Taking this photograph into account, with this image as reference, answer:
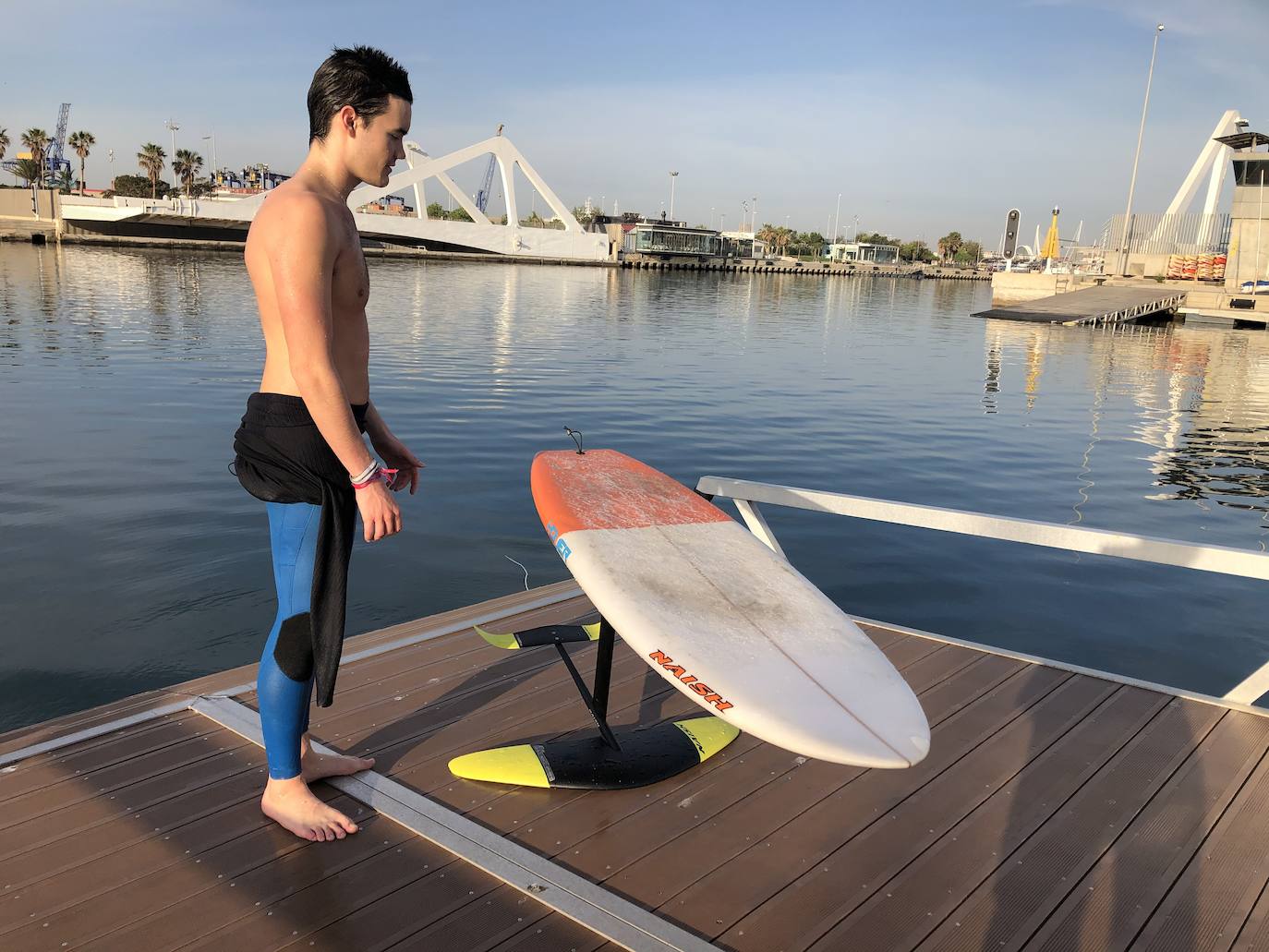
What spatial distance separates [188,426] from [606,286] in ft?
152

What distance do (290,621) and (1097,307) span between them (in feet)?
143

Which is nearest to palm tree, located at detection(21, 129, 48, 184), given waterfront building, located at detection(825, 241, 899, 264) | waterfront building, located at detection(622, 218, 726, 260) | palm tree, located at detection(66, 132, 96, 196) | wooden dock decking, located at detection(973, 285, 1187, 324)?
palm tree, located at detection(66, 132, 96, 196)

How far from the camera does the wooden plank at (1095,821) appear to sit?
91.0 inches

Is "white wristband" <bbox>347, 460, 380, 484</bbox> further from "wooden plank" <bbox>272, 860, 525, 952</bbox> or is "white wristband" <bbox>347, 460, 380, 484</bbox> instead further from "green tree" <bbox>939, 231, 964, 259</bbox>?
"green tree" <bbox>939, 231, 964, 259</bbox>

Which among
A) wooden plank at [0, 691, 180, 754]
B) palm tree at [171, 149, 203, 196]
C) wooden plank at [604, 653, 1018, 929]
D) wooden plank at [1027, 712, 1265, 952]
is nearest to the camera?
wooden plank at [1027, 712, 1265, 952]

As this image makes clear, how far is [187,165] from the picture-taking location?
293ft

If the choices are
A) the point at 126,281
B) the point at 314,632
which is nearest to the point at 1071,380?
the point at 314,632

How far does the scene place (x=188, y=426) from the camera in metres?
11.6

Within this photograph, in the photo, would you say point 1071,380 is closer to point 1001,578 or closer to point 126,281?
point 1001,578

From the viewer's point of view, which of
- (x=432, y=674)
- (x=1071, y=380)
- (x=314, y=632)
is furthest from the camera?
(x=1071, y=380)

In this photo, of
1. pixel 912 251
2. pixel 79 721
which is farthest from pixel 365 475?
pixel 912 251

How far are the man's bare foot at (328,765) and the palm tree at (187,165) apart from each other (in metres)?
103

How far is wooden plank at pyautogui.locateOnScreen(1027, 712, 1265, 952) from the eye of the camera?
2318 millimetres

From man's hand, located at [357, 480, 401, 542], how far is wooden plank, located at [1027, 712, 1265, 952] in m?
2.06
